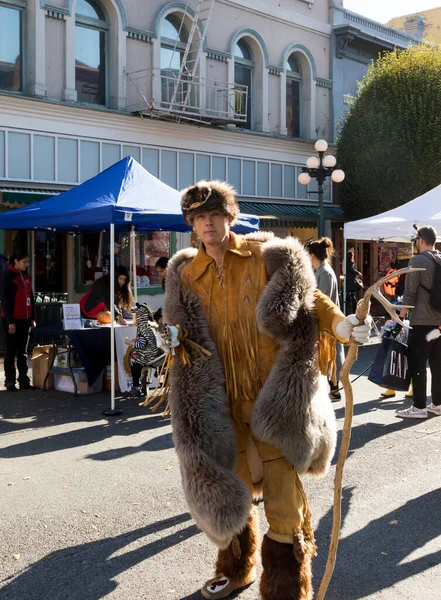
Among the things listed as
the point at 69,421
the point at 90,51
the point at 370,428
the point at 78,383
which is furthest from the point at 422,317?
the point at 90,51

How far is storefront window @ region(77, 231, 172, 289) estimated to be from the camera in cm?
1633

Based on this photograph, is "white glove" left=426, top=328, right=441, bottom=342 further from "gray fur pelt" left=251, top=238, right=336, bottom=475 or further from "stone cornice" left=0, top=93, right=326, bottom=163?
"stone cornice" left=0, top=93, right=326, bottom=163

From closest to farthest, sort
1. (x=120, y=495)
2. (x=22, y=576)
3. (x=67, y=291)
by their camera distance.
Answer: (x=22, y=576), (x=120, y=495), (x=67, y=291)

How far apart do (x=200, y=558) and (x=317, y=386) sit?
140cm

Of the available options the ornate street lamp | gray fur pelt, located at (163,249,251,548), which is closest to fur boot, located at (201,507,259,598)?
gray fur pelt, located at (163,249,251,548)

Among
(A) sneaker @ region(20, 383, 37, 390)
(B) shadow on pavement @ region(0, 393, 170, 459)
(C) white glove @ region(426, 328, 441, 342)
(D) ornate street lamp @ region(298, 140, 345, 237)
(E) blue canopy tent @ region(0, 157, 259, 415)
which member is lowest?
(B) shadow on pavement @ region(0, 393, 170, 459)

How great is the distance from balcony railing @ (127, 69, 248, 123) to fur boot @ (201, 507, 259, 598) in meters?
14.6

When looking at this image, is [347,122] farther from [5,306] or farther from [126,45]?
[5,306]

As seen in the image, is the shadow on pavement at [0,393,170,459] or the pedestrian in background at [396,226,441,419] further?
the pedestrian in background at [396,226,441,419]

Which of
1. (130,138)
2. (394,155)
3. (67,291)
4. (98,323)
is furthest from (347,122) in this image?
(98,323)

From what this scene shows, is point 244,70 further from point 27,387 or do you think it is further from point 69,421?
point 69,421

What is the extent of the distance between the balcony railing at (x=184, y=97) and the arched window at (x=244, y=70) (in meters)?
0.34

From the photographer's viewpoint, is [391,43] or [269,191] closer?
[269,191]

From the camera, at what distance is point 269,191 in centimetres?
2083
